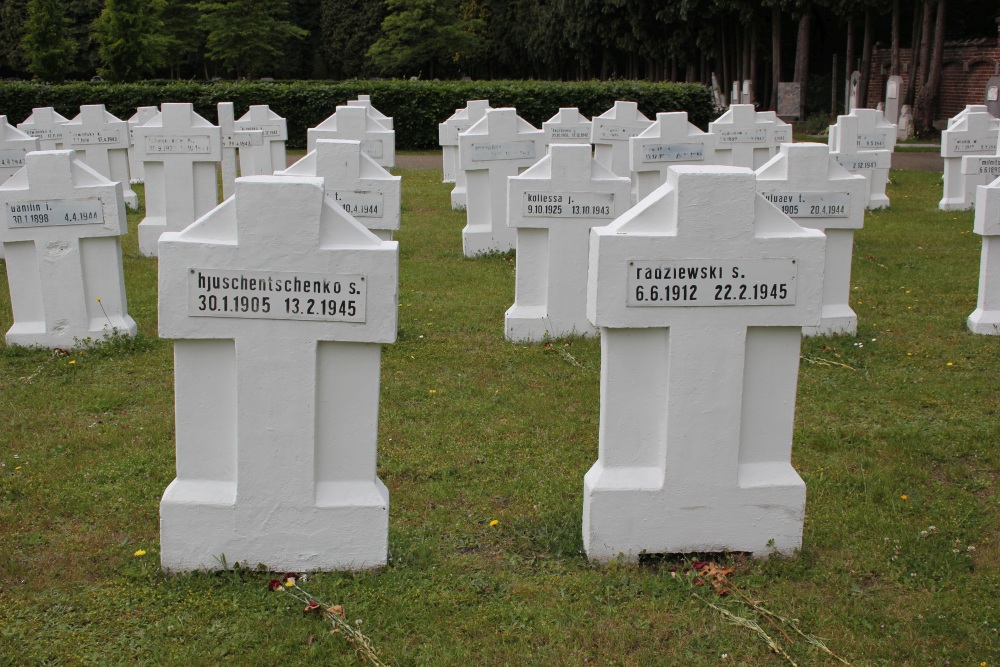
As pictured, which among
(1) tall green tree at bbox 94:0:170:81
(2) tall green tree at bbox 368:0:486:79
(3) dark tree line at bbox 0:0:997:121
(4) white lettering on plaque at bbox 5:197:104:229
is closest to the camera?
(4) white lettering on plaque at bbox 5:197:104:229

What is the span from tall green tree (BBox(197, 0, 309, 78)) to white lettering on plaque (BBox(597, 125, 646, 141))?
117 ft

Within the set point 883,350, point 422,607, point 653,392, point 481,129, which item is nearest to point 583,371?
point 883,350

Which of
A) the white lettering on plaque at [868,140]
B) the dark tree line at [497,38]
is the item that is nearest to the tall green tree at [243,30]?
the dark tree line at [497,38]

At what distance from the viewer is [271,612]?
4.05 m

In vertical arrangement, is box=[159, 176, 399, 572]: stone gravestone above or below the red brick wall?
below

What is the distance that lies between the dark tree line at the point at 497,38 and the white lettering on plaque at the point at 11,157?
76.0ft

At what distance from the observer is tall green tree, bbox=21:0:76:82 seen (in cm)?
3350

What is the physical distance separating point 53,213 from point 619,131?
355 inches

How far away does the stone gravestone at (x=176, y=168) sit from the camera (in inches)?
458

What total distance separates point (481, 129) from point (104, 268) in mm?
5229

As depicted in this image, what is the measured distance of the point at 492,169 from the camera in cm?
1184

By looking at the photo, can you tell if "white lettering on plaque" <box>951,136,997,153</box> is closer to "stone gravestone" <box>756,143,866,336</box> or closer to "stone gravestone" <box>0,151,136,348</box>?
"stone gravestone" <box>756,143,866,336</box>

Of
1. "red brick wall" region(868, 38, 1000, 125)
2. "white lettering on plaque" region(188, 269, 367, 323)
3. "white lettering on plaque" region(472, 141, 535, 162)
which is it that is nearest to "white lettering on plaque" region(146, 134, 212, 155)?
"white lettering on plaque" region(472, 141, 535, 162)

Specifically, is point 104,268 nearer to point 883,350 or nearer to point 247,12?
point 883,350
